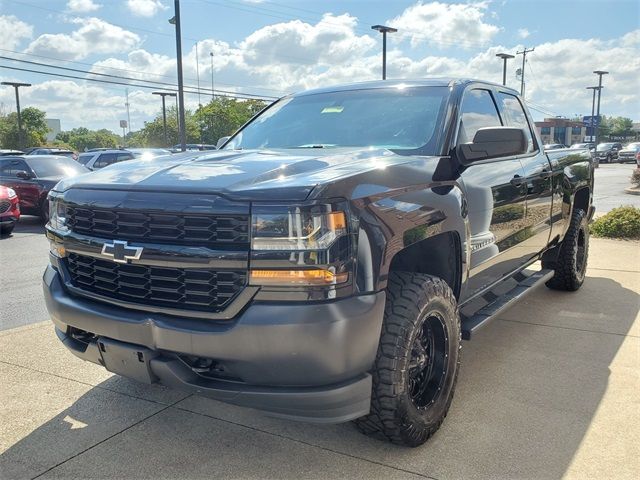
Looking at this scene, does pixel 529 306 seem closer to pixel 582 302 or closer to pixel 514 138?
pixel 582 302

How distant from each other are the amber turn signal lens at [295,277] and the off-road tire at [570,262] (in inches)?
155

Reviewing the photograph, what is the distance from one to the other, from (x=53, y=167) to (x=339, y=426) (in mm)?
11643

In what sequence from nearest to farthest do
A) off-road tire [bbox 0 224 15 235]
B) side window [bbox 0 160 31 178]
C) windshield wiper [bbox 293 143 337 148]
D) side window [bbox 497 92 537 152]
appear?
windshield wiper [bbox 293 143 337 148]
side window [bbox 497 92 537 152]
off-road tire [bbox 0 224 15 235]
side window [bbox 0 160 31 178]

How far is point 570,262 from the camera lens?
5484 millimetres

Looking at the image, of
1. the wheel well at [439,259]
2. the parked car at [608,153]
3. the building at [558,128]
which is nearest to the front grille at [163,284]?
the wheel well at [439,259]

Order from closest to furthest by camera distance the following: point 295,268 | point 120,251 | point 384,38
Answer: point 295,268
point 120,251
point 384,38

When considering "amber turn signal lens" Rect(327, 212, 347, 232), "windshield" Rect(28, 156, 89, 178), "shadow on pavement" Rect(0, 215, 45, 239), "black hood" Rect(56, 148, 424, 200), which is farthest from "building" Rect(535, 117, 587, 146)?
"amber turn signal lens" Rect(327, 212, 347, 232)

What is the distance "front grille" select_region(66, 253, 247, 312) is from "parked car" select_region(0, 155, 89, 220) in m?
10.1

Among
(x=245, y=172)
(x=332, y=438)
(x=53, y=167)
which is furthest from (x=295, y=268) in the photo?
(x=53, y=167)

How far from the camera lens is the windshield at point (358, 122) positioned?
3.40 metres

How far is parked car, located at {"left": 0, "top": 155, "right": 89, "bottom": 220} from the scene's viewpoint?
1209 centimetres

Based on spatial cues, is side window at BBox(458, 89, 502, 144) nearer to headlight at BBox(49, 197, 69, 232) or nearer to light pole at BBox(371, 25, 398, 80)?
headlight at BBox(49, 197, 69, 232)

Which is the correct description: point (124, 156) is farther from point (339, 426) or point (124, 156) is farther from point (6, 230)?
point (339, 426)

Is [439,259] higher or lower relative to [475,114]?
lower
